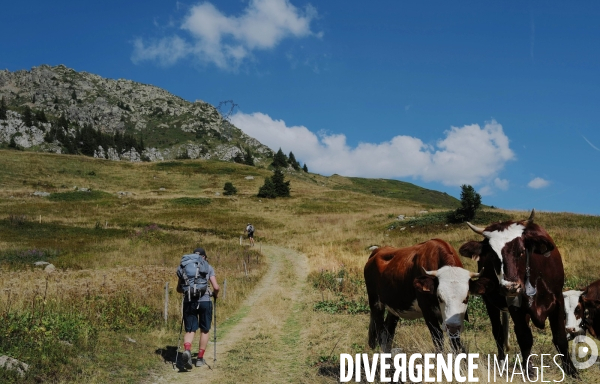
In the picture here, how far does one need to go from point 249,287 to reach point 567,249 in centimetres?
1541

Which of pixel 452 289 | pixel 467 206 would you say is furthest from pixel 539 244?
pixel 467 206

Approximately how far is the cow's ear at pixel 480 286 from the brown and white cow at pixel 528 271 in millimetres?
313

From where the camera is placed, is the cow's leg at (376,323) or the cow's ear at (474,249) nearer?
the cow's ear at (474,249)

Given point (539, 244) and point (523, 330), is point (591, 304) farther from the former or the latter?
A: point (539, 244)

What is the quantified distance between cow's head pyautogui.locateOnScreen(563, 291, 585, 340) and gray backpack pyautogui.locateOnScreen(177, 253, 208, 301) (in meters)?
7.17

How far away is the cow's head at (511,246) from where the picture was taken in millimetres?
5512

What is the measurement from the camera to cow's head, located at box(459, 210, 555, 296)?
5.51 metres

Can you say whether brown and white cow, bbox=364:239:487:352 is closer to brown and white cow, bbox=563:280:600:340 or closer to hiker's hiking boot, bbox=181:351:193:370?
brown and white cow, bbox=563:280:600:340

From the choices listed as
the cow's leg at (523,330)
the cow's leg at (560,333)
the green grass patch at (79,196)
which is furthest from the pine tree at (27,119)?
the cow's leg at (560,333)

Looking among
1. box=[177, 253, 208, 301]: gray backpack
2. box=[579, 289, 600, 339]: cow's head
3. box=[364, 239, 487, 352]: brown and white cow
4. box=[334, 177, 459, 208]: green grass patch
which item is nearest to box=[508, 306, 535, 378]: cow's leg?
box=[364, 239, 487, 352]: brown and white cow

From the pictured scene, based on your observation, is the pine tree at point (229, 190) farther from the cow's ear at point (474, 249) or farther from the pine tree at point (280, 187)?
the cow's ear at point (474, 249)

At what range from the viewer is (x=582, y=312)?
7.33m

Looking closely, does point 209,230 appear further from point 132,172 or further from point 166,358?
point 132,172

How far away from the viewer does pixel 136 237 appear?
34188mm
